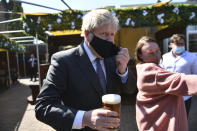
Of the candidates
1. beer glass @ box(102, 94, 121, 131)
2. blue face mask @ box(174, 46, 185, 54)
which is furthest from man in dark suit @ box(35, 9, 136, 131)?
blue face mask @ box(174, 46, 185, 54)

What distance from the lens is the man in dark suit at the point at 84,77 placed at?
38.9 inches

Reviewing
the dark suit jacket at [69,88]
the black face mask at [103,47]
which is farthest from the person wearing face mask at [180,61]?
the black face mask at [103,47]

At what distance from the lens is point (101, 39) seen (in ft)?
3.78

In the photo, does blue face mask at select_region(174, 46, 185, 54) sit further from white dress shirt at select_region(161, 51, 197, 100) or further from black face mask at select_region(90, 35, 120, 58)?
black face mask at select_region(90, 35, 120, 58)

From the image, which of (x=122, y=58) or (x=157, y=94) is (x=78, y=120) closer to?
(x=122, y=58)

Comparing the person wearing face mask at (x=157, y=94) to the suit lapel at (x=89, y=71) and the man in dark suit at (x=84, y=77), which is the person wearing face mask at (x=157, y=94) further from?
the suit lapel at (x=89, y=71)

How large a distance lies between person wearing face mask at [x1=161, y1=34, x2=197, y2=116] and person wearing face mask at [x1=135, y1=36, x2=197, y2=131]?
0.91 m

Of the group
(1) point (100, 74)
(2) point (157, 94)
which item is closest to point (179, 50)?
(2) point (157, 94)

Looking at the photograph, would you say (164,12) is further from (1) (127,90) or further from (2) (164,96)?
(1) (127,90)

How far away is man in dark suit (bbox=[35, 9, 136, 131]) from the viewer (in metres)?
0.99

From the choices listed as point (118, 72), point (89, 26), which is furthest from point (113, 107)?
point (89, 26)

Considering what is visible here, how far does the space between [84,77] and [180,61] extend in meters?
2.16

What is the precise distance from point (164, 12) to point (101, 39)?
13.6 feet

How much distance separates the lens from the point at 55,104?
1020 mm
